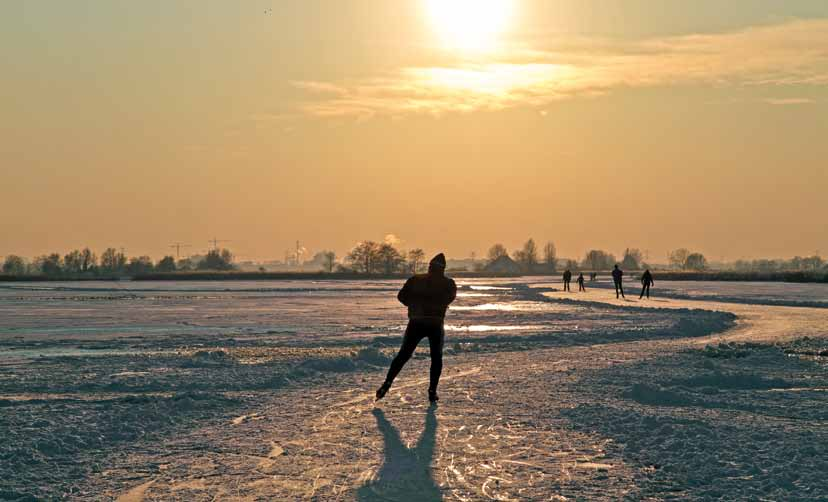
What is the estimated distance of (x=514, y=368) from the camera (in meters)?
14.4

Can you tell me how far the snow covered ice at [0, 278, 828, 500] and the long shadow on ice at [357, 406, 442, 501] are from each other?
0.03 m

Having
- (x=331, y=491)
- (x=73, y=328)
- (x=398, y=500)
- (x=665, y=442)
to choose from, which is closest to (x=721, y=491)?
(x=665, y=442)

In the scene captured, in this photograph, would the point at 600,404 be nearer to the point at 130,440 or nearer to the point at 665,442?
the point at 665,442

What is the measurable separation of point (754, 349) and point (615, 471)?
38.5 feet

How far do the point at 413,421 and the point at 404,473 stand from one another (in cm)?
232

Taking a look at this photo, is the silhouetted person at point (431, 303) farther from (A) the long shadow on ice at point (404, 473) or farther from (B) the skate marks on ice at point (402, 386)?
(A) the long shadow on ice at point (404, 473)

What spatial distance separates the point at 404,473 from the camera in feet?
22.9

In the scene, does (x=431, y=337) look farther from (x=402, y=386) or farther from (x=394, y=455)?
(x=394, y=455)

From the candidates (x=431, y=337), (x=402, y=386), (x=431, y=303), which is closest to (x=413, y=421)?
(x=431, y=337)

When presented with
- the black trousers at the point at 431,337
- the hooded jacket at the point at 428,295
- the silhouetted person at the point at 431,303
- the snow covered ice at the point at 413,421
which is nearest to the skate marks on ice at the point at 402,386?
the snow covered ice at the point at 413,421

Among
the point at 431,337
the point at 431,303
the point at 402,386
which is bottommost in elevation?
the point at 402,386

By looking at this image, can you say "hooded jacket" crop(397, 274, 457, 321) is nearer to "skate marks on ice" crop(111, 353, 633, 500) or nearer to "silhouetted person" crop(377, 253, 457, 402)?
"silhouetted person" crop(377, 253, 457, 402)

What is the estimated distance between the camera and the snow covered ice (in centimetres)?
668

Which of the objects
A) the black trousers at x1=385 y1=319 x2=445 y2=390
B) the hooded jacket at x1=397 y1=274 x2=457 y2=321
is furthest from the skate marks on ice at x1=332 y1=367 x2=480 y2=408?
the hooded jacket at x1=397 y1=274 x2=457 y2=321
